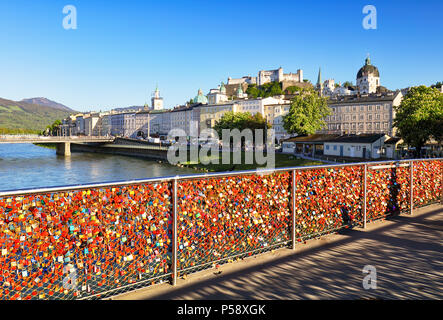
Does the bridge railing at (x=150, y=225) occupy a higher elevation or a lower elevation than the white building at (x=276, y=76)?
lower

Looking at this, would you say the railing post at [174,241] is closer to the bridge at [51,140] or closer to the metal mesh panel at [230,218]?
the metal mesh panel at [230,218]

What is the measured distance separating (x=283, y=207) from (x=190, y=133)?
436 ft

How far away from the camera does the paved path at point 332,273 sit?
4930 mm

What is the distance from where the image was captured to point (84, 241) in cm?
458

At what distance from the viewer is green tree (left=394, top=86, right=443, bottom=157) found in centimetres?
4441

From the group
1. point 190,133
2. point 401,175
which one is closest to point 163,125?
point 190,133

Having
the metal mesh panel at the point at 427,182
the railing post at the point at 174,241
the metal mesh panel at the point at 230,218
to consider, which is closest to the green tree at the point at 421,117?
the metal mesh panel at the point at 427,182

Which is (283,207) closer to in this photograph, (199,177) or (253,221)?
(253,221)

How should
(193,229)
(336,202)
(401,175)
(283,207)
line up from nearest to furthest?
(193,229), (283,207), (336,202), (401,175)

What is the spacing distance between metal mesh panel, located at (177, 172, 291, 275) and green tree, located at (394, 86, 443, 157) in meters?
44.4

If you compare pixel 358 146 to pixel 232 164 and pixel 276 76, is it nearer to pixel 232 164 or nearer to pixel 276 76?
pixel 232 164

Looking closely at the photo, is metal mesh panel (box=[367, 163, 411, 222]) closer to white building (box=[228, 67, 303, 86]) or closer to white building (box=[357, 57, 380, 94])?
white building (box=[357, 57, 380, 94])

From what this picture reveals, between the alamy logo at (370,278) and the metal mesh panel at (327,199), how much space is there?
1648mm

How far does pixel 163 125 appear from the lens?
513 feet
